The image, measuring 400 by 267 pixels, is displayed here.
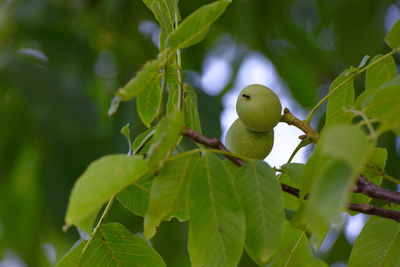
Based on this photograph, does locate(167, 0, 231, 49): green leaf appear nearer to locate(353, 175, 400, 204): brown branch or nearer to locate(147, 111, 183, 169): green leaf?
locate(147, 111, 183, 169): green leaf

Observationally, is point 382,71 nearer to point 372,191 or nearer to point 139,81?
point 372,191

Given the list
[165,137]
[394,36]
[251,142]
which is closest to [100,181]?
[165,137]

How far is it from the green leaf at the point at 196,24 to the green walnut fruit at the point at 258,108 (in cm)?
29

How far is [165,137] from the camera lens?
771 millimetres

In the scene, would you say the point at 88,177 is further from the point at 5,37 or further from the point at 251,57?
the point at 251,57

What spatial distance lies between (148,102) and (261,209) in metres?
0.31

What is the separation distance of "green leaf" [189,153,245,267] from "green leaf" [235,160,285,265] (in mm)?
32

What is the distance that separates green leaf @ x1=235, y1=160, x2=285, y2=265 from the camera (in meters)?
0.84

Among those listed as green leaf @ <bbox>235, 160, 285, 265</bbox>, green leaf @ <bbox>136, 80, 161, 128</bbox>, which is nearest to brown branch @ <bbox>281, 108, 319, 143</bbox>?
green leaf @ <bbox>235, 160, 285, 265</bbox>

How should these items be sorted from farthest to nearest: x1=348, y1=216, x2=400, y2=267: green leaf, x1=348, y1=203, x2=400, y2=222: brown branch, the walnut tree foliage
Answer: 1. x1=348, y1=216, x2=400, y2=267: green leaf
2. x1=348, y1=203, x2=400, y2=222: brown branch
3. the walnut tree foliage

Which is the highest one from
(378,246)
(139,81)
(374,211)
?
(139,81)

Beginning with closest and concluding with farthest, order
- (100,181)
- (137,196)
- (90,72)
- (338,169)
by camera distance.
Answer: (338,169), (100,181), (137,196), (90,72)

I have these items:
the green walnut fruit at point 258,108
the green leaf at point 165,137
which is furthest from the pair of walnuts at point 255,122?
the green leaf at point 165,137

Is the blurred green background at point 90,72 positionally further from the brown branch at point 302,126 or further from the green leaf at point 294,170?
the green leaf at point 294,170
